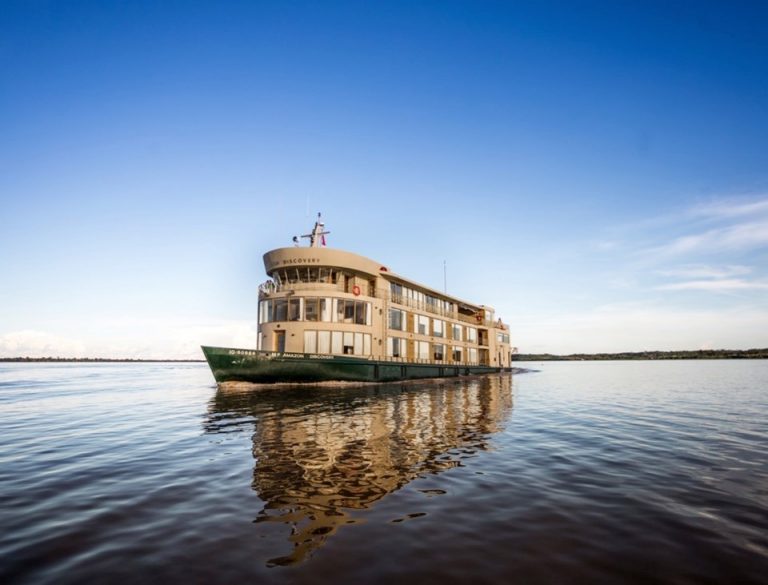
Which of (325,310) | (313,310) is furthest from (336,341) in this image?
(313,310)

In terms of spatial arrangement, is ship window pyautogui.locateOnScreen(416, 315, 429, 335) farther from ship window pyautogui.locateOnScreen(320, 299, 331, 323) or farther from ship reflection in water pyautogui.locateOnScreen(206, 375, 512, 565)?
ship reflection in water pyautogui.locateOnScreen(206, 375, 512, 565)

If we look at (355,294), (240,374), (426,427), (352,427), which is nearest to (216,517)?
(352,427)

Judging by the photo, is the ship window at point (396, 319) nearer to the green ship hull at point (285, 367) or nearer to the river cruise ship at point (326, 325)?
the river cruise ship at point (326, 325)

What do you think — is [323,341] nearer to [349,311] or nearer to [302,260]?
[349,311]

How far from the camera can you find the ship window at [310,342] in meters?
30.0

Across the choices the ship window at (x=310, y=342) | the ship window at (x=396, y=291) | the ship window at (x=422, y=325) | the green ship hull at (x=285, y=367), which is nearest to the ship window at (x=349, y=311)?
the ship window at (x=310, y=342)

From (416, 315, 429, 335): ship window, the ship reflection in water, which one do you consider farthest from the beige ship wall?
the ship reflection in water

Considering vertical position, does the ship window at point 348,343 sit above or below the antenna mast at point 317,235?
below

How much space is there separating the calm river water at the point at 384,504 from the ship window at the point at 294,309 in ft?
57.0

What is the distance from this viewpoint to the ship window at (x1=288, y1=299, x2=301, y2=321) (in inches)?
1206

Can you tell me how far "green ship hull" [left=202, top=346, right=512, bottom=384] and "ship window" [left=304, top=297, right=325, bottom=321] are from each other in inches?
139

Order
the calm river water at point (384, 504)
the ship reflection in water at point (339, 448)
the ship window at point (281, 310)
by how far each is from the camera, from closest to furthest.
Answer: the calm river water at point (384, 504), the ship reflection in water at point (339, 448), the ship window at point (281, 310)

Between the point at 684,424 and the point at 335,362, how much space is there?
66.0ft

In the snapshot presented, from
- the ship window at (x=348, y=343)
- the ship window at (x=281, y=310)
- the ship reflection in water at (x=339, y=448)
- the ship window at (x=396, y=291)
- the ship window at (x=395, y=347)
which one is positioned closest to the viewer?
the ship reflection in water at (x=339, y=448)
